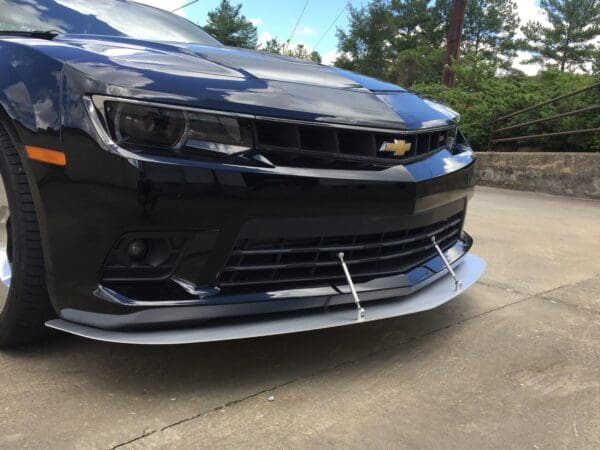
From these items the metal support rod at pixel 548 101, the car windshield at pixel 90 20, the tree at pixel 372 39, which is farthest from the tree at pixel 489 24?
the car windshield at pixel 90 20

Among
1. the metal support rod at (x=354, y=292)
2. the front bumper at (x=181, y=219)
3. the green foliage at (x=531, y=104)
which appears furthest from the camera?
the green foliage at (x=531, y=104)

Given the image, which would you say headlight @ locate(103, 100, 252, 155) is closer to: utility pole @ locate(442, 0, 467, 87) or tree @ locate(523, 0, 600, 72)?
utility pole @ locate(442, 0, 467, 87)

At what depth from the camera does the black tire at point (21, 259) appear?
1.90 meters

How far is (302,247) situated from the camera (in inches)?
77.7

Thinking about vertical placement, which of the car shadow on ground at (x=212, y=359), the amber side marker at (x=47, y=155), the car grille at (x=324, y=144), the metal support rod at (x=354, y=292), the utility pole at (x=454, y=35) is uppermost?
the utility pole at (x=454, y=35)

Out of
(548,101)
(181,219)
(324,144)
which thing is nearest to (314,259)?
(324,144)

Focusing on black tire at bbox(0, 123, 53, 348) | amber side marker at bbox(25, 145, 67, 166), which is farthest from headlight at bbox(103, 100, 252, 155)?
black tire at bbox(0, 123, 53, 348)

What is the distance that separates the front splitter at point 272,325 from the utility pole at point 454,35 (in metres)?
10.8

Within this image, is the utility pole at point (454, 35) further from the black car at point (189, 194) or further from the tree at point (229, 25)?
the tree at point (229, 25)

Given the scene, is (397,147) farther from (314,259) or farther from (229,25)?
(229,25)

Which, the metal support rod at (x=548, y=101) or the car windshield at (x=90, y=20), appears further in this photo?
the metal support rod at (x=548, y=101)

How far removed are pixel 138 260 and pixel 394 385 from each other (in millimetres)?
1033

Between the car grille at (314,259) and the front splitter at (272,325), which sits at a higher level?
the car grille at (314,259)

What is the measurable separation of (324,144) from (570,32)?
41844 mm
